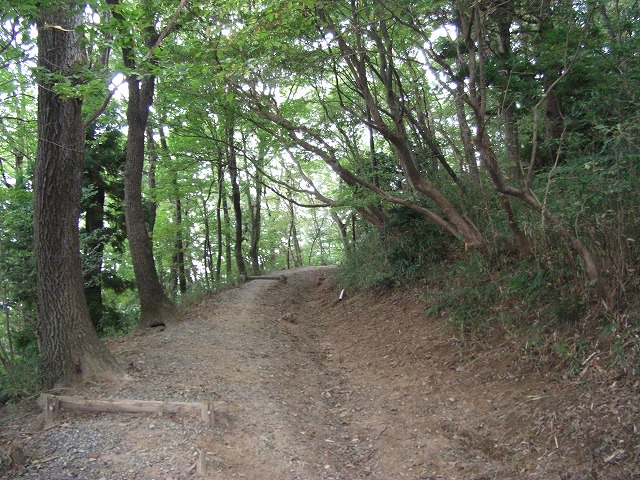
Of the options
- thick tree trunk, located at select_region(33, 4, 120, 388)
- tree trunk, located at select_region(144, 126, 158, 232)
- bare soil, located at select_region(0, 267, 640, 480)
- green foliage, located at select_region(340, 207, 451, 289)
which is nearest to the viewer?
bare soil, located at select_region(0, 267, 640, 480)

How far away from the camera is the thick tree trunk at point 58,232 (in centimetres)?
608

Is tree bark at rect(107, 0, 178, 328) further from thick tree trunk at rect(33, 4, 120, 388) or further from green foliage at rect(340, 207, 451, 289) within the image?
green foliage at rect(340, 207, 451, 289)

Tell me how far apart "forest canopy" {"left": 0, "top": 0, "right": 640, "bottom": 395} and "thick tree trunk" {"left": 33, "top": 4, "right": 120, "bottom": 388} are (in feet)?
0.13

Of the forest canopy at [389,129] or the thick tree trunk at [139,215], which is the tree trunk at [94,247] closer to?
the forest canopy at [389,129]

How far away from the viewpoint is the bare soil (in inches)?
169

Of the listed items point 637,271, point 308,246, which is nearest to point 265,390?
point 637,271

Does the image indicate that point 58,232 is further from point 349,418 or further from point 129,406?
point 349,418

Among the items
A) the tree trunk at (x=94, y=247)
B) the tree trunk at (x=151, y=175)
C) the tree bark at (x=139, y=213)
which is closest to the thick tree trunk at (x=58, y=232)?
the tree bark at (x=139, y=213)

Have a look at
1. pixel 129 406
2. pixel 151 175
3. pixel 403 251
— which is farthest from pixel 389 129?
pixel 151 175

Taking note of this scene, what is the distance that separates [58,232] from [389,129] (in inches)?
207

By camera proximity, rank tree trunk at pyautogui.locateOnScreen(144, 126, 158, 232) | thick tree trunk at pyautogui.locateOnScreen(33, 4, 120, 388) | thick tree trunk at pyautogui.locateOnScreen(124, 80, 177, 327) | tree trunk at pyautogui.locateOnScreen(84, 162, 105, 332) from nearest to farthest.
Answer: thick tree trunk at pyautogui.locateOnScreen(33, 4, 120, 388) < thick tree trunk at pyautogui.locateOnScreen(124, 80, 177, 327) < tree trunk at pyautogui.locateOnScreen(84, 162, 105, 332) < tree trunk at pyautogui.locateOnScreen(144, 126, 158, 232)

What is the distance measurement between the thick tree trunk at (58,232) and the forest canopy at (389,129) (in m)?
0.04

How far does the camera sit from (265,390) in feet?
22.2

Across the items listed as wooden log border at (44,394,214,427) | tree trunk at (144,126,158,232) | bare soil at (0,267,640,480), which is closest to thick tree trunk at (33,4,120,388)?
bare soil at (0,267,640,480)
